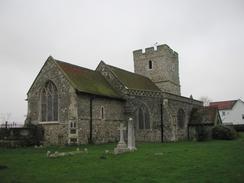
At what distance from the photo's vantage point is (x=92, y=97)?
2775 cm

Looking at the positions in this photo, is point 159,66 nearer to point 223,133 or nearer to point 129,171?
point 223,133

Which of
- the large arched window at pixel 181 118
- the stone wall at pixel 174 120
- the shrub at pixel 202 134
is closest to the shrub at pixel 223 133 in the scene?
the shrub at pixel 202 134

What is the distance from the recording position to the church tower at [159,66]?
44.4 m

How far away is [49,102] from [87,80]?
Answer: 4.45m

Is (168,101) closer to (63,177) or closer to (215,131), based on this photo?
(215,131)

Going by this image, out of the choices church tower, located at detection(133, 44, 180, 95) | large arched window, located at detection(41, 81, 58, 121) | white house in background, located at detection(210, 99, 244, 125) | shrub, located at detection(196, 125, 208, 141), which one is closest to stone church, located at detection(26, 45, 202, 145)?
large arched window, located at detection(41, 81, 58, 121)

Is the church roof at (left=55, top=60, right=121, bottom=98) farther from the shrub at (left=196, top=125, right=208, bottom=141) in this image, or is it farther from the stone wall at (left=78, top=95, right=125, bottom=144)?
the shrub at (left=196, top=125, right=208, bottom=141)

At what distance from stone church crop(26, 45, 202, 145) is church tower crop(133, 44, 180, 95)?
256 inches

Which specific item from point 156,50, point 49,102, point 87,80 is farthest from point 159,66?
point 49,102

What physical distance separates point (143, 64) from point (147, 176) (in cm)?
3571

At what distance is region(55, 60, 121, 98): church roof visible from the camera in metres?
27.2

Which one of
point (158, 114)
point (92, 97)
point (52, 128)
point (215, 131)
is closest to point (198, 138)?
point (215, 131)

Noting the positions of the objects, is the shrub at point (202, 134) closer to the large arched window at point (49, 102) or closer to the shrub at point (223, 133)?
the shrub at point (223, 133)

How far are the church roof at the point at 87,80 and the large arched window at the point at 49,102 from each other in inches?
81.2
